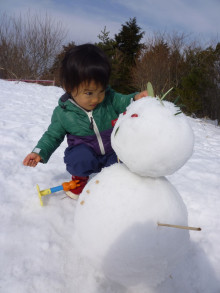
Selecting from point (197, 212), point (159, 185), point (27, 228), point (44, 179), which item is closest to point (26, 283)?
point (27, 228)

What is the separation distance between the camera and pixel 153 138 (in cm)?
72

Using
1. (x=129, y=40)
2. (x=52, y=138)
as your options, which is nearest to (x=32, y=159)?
(x=52, y=138)

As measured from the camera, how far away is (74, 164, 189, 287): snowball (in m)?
0.76

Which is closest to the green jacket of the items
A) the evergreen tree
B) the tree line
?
the tree line

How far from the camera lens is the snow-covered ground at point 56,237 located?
0.94 meters

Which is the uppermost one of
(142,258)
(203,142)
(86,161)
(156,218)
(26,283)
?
(156,218)

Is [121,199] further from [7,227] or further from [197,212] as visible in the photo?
[197,212]

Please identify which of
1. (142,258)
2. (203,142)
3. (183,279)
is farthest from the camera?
(203,142)

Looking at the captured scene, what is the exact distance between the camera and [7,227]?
116cm

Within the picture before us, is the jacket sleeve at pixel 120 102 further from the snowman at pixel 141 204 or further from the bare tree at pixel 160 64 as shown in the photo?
the bare tree at pixel 160 64

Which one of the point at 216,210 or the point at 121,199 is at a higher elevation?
the point at 121,199

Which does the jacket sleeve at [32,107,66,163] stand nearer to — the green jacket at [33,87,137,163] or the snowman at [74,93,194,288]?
the green jacket at [33,87,137,163]

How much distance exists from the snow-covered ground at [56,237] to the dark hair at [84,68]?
709 millimetres

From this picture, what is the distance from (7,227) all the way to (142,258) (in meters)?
0.73
